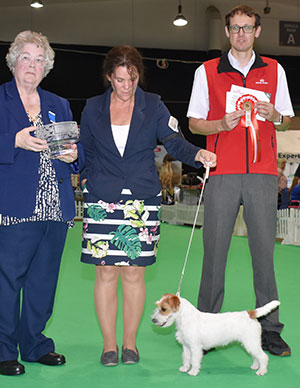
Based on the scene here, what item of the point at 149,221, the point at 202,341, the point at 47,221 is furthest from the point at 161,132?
the point at 202,341

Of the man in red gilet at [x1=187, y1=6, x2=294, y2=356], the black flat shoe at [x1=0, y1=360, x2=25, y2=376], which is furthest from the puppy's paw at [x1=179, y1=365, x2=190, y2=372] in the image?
the black flat shoe at [x1=0, y1=360, x2=25, y2=376]

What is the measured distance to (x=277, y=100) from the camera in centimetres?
307

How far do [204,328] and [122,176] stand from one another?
2.77ft

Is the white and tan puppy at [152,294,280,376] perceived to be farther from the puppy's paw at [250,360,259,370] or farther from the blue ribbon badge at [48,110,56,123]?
the blue ribbon badge at [48,110,56,123]

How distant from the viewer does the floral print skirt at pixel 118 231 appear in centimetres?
274

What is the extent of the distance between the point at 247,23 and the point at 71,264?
12.7ft

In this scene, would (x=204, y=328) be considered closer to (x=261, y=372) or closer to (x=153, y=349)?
(x=261, y=372)

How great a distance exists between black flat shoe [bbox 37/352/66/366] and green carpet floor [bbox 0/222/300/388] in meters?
0.03

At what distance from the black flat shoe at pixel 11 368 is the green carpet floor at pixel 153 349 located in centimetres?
4

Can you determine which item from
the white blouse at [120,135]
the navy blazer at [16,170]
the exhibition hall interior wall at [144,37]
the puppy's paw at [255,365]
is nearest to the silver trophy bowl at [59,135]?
the navy blazer at [16,170]

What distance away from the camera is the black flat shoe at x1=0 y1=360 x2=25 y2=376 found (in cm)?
268

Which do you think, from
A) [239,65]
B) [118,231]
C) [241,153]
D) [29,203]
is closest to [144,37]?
[239,65]

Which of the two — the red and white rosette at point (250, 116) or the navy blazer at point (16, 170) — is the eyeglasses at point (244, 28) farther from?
the navy blazer at point (16, 170)

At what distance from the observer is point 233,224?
121 inches
